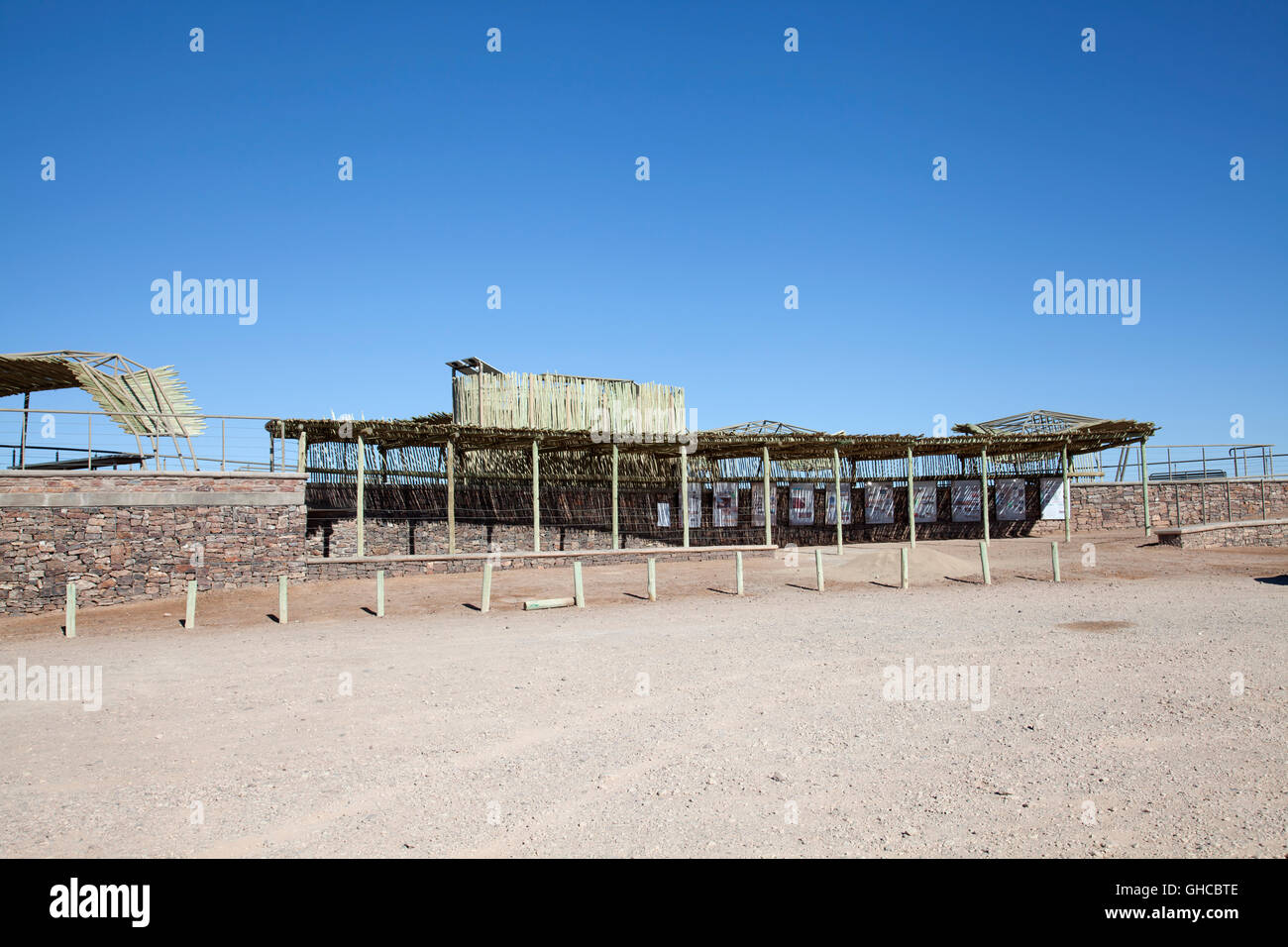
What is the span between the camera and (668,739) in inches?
233

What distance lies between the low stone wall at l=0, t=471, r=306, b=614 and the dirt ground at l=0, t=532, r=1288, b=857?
3.90m

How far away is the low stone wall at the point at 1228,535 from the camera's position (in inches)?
821

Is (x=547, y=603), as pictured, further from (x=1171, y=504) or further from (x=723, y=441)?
(x=1171, y=504)

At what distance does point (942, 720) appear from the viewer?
6.25 metres

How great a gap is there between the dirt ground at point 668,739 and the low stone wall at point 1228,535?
9.93 meters

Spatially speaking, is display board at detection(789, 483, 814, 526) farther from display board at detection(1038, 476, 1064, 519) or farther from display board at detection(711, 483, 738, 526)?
display board at detection(1038, 476, 1064, 519)

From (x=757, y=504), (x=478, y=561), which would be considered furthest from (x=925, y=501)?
(x=478, y=561)

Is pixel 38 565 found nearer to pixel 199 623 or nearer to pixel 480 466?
pixel 199 623

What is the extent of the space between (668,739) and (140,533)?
47.8 feet

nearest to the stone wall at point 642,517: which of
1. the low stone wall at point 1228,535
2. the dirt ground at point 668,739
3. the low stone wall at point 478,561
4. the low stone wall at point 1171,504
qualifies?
the low stone wall at point 1171,504

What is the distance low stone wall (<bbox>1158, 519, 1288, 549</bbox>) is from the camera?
20844 millimetres

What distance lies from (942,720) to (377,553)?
16.6m

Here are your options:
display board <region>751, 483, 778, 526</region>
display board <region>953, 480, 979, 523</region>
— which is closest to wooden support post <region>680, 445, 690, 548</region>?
display board <region>751, 483, 778, 526</region>
